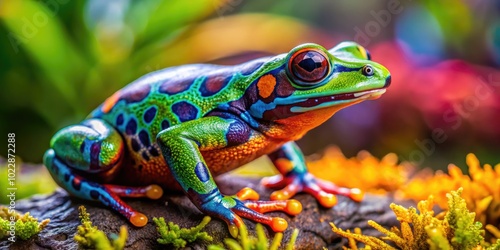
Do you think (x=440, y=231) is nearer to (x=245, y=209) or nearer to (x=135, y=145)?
(x=245, y=209)

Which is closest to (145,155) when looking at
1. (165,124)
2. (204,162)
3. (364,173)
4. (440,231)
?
(165,124)

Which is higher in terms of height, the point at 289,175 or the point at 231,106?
the point at 231,106

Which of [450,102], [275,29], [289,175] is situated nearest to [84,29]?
[275,29]

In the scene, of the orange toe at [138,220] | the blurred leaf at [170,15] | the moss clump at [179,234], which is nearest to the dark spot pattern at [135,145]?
the orange toe at [138,220]

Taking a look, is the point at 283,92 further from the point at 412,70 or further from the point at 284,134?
the point at 412,70

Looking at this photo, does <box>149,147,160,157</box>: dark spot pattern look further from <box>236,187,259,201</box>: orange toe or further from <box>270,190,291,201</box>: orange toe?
<box>270,190,291,201</box>: orange toe

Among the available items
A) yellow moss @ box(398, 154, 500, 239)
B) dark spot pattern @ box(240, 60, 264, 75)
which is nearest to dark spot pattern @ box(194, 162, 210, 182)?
dark spot pattern @ box(240, 60, 264, 75)
